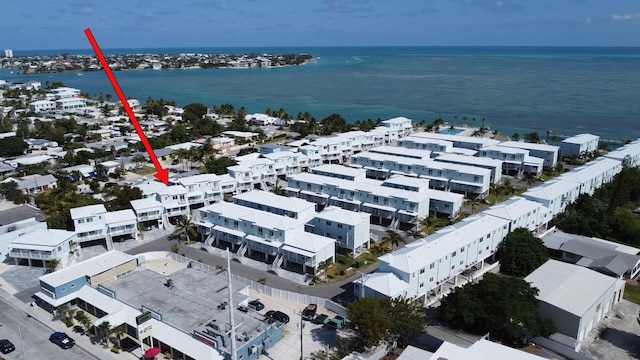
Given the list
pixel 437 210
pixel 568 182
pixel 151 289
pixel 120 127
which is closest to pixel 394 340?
pixel 151 289

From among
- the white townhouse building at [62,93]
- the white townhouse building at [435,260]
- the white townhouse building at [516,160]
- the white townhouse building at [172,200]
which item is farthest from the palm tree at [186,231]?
the white townhouse building at [62,93]

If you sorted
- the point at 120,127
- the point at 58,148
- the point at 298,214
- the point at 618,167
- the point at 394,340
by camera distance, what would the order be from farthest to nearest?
the point at 120,127 < the point at 58,148 < the point at 618,167 < the point at 298,214 < the point at 394,340

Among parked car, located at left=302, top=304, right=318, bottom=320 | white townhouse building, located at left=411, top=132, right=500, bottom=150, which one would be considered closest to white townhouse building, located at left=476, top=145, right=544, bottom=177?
white townhouse building, located at left=411, top=132, right=500, bottom=150

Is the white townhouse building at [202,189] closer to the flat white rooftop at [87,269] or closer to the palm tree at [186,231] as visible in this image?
the palm tree at [186,231]

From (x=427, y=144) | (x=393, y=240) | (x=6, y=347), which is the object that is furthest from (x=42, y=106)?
(x=393, y=240)

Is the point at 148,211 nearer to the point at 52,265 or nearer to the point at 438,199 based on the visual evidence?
the point at 52,265

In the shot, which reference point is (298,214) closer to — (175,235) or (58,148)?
(175,235)
